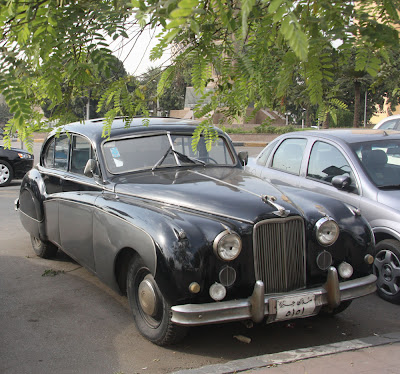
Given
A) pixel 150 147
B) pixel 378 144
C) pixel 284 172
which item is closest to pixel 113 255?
pixel 150 147

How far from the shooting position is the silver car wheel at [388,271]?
17.2 feet

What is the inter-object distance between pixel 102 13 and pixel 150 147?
2802mm

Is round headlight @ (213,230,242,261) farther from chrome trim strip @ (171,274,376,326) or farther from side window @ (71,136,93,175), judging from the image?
side window @ (71,136,93,175)

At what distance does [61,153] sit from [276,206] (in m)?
3.32

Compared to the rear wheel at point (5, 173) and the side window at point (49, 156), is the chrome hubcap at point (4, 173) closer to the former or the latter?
the rear wheel at point (5, 173)

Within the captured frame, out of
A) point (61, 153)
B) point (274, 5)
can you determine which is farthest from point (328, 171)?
Result: point (274, 5)

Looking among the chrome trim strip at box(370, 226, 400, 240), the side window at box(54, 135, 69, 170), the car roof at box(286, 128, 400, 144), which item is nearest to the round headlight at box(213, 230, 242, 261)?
the chrome trim strip at box(370, 226, 400, 240)

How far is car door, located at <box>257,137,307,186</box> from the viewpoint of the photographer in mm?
6594

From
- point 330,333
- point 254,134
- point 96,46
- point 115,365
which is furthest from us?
point 254,134

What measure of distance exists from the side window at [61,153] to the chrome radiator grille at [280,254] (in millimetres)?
3052

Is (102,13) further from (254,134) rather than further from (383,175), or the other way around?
(254,134)

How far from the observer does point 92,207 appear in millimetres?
5172

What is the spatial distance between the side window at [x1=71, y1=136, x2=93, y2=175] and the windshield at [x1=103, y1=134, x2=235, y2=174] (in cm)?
33

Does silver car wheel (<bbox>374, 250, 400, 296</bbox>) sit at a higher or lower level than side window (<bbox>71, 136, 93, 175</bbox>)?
lower
